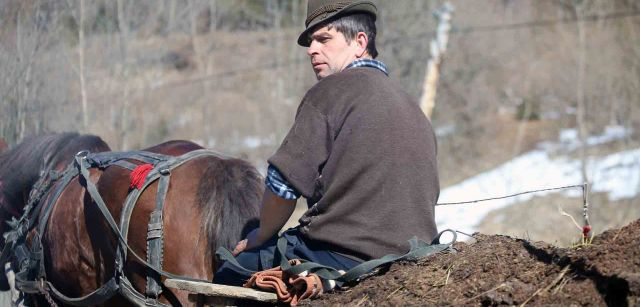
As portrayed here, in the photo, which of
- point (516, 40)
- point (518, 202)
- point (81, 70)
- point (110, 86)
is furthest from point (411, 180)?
point (516, 40)

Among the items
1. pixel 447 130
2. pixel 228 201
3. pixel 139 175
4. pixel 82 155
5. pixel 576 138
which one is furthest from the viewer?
pixel 447 130

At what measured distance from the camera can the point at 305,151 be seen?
10.3 ft

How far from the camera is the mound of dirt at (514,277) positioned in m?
2.51

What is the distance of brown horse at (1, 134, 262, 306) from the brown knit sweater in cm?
71

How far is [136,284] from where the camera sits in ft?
13.3

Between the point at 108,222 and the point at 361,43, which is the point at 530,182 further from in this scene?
the point at 361,43

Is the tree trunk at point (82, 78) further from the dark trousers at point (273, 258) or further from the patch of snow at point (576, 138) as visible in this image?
the patch of snow at point (576, 138)

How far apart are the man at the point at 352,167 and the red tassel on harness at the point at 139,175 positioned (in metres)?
0.93

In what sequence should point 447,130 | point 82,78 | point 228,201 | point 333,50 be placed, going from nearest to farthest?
point 333,50
point 228,201
point 82,78
point 447,130

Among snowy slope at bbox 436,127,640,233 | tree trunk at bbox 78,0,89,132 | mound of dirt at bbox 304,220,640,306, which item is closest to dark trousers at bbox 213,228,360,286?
mound of dirt at bbox 304,220,640,306

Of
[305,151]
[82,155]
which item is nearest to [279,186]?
[305,151]

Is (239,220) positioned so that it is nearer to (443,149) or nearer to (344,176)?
(344,176)

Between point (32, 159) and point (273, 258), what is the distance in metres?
2.46

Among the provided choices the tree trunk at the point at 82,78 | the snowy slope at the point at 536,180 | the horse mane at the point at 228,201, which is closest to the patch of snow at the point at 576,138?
the snowy slope at the point at 536,180
